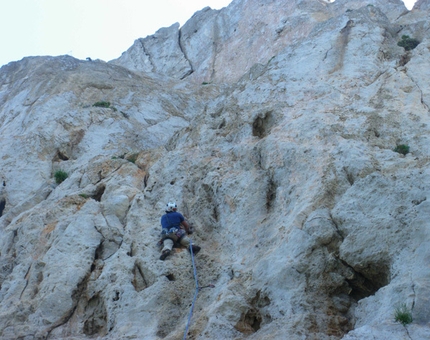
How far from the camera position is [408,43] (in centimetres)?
1862

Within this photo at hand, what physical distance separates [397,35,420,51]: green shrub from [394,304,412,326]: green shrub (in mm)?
11917

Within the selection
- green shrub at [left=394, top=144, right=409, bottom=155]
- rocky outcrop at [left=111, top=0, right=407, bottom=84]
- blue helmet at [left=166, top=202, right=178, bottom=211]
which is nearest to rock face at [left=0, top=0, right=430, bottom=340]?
green shrub at [left=394, top=144, right=409, bottom=155]

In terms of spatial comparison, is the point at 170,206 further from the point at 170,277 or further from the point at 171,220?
the point at 170,277

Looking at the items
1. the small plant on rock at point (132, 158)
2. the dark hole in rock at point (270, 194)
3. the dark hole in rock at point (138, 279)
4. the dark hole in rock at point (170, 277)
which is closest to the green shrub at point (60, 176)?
the small plant on rock at point (132, 158)

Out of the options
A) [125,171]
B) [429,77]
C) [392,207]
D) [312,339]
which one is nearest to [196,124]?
[125,171]

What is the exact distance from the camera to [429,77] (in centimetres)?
1581

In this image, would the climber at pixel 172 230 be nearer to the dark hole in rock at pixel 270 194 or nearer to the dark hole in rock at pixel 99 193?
the dark hole in rock at pixel 270 194

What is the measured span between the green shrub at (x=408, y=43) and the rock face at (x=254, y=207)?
33 cm

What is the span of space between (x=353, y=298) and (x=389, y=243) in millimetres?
1262

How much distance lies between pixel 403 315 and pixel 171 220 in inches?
277

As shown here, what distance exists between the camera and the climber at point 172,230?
1364 cm

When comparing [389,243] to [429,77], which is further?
[429,77]

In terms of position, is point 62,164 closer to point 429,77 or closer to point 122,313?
point 122,313

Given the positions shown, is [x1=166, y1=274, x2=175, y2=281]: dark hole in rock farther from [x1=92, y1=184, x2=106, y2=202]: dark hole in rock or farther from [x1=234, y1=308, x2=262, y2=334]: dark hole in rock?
[x1=92, y1=184, x2=106, y2=202]: dark hole in rock
